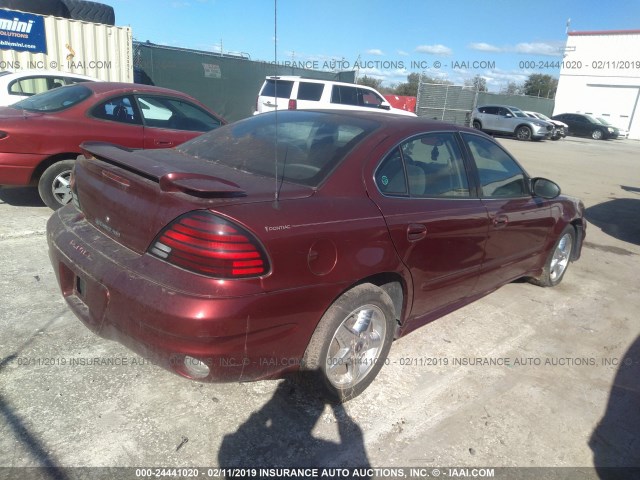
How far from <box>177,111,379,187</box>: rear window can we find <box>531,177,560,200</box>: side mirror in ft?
6.09

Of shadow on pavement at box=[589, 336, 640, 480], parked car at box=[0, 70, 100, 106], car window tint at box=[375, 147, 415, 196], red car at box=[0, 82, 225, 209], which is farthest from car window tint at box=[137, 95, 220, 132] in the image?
shadow on pavement at box=[589, 336, 640, 480]

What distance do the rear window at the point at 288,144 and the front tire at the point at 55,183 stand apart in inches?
103

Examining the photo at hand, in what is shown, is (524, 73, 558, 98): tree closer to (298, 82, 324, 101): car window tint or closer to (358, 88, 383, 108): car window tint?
(358, 88, 383, 108): car window tint

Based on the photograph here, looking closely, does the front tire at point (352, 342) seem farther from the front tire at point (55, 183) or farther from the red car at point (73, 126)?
the red car at point (73, 126)

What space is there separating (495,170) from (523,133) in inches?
941

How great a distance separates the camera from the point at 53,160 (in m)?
5.17

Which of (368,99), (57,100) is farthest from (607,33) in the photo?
(57,100)

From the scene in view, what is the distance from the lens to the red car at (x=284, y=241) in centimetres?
209

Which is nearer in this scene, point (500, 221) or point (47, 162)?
point (500, 221)

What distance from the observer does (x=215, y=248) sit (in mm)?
2053

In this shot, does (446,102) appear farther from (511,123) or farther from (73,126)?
(73,126)

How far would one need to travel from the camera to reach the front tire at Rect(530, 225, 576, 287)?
4617mm

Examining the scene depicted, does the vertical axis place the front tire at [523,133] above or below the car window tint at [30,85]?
below

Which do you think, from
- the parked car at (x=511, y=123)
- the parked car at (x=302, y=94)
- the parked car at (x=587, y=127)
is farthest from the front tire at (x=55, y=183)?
the parked car at (x=587, y=127)
